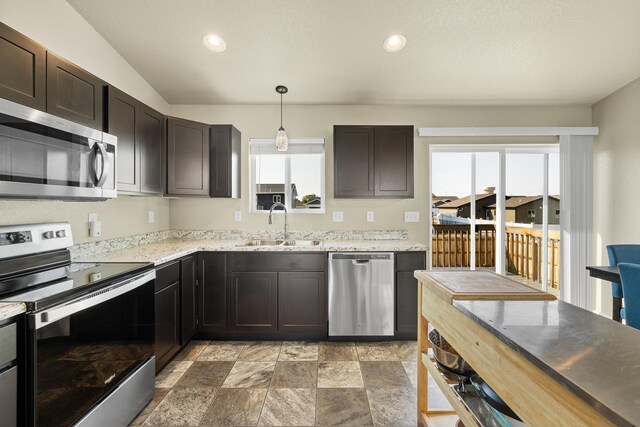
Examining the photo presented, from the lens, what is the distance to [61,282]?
4.83ft

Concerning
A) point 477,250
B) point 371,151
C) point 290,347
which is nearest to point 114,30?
point 371,151

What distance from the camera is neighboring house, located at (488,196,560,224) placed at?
3.52m

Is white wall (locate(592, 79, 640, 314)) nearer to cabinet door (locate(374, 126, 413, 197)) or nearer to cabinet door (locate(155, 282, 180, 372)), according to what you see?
cabinet door (locate(374, 126, 413, 197))

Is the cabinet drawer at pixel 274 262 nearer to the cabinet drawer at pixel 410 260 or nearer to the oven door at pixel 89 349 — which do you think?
the cabinet drawer at pixel 410 260

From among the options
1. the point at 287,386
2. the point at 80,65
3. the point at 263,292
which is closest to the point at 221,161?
the point at 80,65

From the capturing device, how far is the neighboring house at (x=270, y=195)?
3508 millimetres

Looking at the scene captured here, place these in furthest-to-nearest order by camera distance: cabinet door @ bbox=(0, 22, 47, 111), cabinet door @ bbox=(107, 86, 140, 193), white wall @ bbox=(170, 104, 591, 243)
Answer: white wall @ bbox=(170, 104, 591, 243) < cabinet door @ bbox=(107, 86, 140, 193) < cabinet door @ bbox=(0, 22, 47, 111)

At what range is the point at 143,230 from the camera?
298 centimetres

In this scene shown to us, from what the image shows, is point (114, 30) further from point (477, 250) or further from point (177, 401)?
point (477, 250)

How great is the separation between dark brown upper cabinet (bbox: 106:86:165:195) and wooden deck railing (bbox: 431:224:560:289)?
3005 millimetres

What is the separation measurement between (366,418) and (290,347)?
107 centimetres

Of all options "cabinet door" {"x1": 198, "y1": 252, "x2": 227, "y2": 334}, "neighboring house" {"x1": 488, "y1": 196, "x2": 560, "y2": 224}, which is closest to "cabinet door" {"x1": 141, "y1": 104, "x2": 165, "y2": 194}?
"cabinet door" {"x1": 198, "y1": 252, "x2": 227, "y2": 334}

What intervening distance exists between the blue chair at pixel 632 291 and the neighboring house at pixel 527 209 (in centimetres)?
172

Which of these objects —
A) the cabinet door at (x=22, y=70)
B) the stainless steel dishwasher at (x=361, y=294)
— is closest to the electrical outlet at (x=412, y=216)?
the stainless steel dishwasher at (x=361, y=294)
